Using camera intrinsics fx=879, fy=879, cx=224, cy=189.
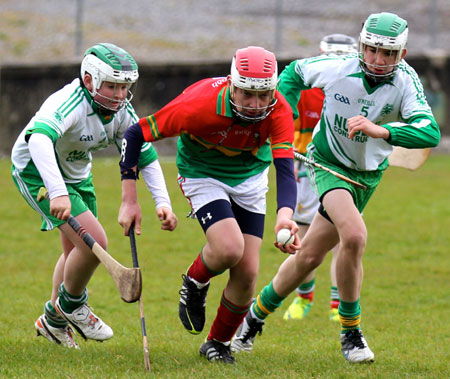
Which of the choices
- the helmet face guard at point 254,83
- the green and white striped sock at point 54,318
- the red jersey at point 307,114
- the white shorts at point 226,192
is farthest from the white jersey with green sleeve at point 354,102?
the green and white striped sock at point 54,318

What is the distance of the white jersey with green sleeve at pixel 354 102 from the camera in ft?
18.0

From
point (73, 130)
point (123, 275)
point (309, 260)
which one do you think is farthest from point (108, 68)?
point (309, 260)

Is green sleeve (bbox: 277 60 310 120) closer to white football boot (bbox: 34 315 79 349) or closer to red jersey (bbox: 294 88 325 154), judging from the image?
red jersey (bbox: 294 88 325 154)

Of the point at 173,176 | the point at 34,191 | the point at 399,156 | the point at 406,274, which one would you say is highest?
the point at 34,191

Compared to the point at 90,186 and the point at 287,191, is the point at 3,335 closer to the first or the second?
the point at 90,186

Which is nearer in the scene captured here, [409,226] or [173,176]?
[409,226]

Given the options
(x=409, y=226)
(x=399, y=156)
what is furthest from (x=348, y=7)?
(x=399, y=156)

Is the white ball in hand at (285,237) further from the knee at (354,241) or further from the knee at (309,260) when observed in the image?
the knee at (309,260)

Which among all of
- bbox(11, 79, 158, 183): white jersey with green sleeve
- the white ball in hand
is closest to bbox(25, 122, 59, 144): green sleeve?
bbox(11, 79, 158, 183): white jersey with green sleeve

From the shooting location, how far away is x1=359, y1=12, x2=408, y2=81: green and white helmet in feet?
17.4

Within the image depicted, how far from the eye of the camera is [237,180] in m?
5.40

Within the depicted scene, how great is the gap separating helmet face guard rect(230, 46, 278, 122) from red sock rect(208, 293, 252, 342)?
1187 mm

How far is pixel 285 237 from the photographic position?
182 inches

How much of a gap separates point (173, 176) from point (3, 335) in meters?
8.99
